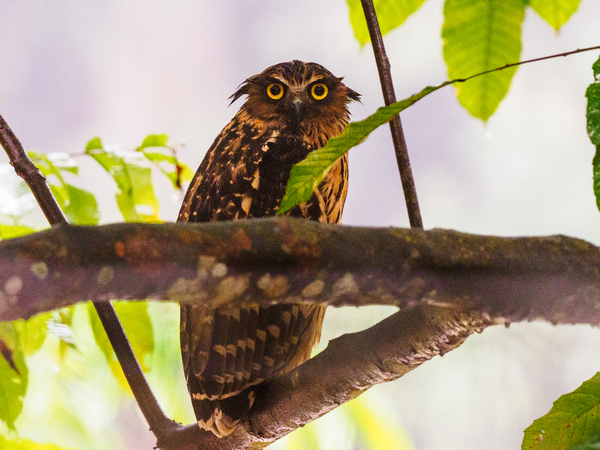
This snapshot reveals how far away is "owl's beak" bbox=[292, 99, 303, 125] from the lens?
1151 mm

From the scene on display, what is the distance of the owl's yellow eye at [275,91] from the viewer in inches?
47.3

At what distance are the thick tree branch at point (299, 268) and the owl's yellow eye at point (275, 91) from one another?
84cm

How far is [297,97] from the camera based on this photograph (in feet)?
3.89

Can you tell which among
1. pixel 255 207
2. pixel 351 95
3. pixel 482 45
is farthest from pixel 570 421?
pixel 351 95

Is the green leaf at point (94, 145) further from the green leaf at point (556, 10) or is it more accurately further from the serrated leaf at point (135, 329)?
the green leaf at point (556, 10)

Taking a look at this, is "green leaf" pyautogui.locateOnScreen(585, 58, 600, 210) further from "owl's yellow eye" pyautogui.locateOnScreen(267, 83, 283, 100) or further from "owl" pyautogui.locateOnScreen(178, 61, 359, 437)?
"owl's yellow eye" pyautogui.locateOnScreen(267, 83, 283, 100)

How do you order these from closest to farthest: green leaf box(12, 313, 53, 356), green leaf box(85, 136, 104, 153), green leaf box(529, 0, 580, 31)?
green leaf box(529, 0, 580, 31) → green leaf box(12, 313, 53, 356) → green leaf box(85, 136, 104, 153)

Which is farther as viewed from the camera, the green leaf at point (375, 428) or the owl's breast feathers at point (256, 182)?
the green leaf at point (375, 428)

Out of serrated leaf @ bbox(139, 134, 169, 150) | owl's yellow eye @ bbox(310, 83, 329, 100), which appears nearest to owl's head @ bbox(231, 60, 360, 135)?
owl's yellow eye @ bbox(310, 83, 329, 100)

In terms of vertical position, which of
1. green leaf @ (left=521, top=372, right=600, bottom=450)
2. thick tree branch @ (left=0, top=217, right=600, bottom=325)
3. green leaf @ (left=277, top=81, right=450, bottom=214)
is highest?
green leaf @ (left=277, top=81, right=450, bottom=214)

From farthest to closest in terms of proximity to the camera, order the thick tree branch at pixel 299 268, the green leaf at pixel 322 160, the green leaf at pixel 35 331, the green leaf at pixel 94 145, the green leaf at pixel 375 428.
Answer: the green leaf at pixel 375 428, the green leaf at pixel 94 145, the green leaf at pixel 35 331, the green leaf at pixel 322 160, the thick tree branch at pixel 299 268

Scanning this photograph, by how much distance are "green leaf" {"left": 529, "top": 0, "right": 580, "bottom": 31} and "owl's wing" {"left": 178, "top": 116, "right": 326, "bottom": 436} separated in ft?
1.56

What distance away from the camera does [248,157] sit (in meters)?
1.05

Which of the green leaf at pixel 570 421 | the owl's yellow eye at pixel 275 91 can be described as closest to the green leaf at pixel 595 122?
the green leaf at pixel 570 421
